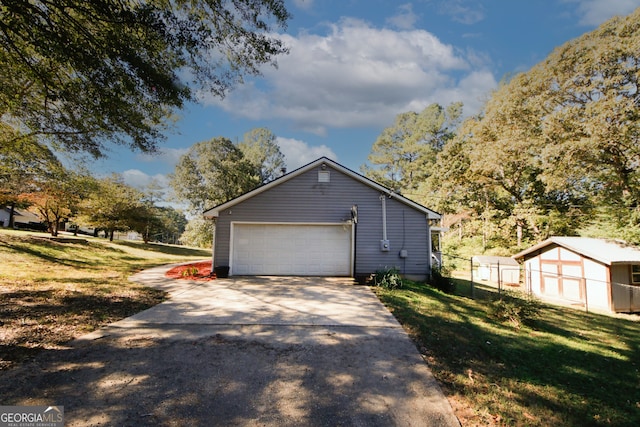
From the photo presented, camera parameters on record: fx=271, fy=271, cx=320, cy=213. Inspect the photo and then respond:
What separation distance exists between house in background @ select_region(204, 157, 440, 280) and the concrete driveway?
197 inches

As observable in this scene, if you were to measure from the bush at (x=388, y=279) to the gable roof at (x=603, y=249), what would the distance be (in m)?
11.2

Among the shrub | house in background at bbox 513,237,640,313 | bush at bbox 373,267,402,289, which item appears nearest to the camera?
bush at bbox 373,267,402,289

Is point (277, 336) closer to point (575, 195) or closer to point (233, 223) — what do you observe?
point (233, 223)

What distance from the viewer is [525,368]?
13.9 feet

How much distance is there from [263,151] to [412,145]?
54.9 feet

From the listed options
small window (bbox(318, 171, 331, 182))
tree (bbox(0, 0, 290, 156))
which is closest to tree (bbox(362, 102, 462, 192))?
small window (bbox(318, 171, 331, 182))

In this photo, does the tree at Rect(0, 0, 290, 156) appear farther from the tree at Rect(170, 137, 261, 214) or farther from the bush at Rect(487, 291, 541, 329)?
the tree at Rect(170, 137, 261, 214)

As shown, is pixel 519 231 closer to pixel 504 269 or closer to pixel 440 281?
pixel 504 269

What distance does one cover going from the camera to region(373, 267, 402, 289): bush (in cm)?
935

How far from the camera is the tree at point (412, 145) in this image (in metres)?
30.5

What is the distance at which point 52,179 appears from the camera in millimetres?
11148

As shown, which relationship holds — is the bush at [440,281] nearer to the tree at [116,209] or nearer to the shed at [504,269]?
the shed at [504,269]

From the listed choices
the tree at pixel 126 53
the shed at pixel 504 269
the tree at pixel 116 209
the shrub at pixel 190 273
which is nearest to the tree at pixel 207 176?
the tree at pixel 116 209

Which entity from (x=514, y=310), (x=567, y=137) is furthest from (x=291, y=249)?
(x=567, y=137)
